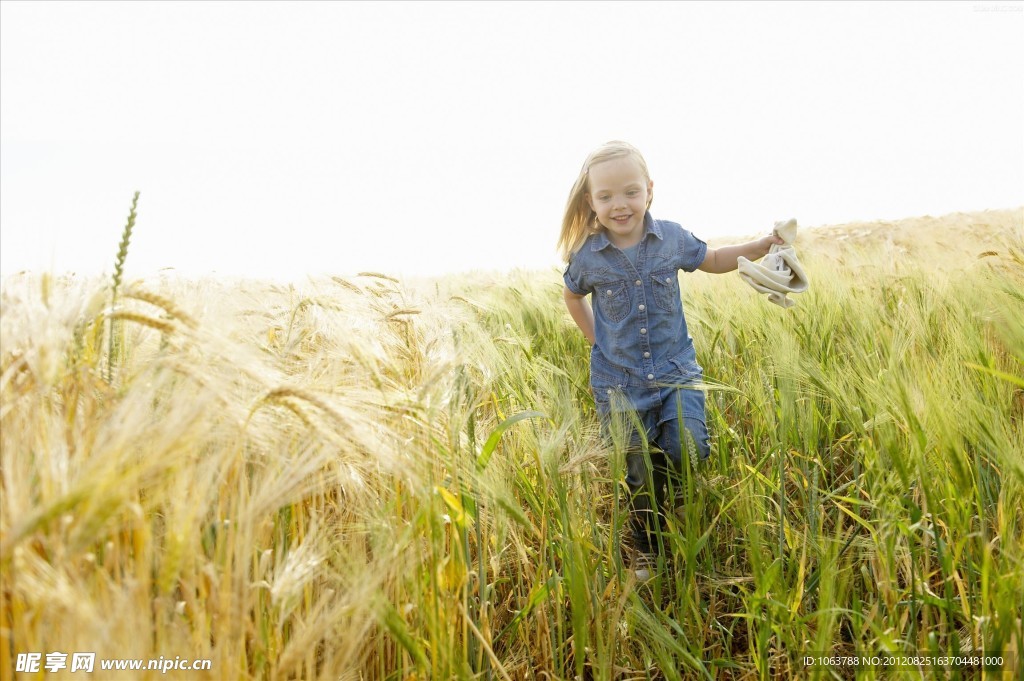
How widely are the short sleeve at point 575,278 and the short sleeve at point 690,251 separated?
1.06 feet

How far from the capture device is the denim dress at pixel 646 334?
1822 millimetres

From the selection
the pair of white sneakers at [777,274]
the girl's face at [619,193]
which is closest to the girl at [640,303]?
the girl's face at [619,193]

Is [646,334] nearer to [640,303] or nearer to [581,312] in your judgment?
[640,303]

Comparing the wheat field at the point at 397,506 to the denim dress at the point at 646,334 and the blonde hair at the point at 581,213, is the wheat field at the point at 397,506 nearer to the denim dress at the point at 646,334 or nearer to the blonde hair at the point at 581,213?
the denim dress at the point at 646,334

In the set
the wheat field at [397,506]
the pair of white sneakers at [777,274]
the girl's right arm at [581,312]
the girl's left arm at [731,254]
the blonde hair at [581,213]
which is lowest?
the wheat field at [397,506]

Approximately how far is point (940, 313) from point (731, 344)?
692 mm

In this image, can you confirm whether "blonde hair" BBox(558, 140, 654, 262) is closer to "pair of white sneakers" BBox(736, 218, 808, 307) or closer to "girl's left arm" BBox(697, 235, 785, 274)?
"girl's left arm" BBox(697, 235, 785, 274)

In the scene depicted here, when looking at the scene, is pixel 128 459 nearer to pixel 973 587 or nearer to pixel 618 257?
pixel 973 587

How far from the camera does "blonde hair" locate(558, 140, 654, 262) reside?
197 cm

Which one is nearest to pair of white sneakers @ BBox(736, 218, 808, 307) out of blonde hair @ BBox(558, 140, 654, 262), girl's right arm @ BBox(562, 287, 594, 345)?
blonde hair @ BBox(558, 140, 654, 262)

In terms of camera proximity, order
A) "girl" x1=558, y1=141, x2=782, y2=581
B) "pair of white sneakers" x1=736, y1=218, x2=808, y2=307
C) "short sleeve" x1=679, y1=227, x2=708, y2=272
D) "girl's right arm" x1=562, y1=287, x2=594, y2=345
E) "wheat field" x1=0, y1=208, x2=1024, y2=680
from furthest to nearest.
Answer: "girl's right arm" x1=562, y1=287, x2=594, y2=345 → "short sleeve" x1=679, y1=227, x2=708, y2=272 → "girl" x1=558, y1=141, x2=782, y2=581 → "pair of white sneakers" x1=736, y1=218, x2=808, y2=307 → "wheat field" x1=0, y1=208, x2=1024, y2=680

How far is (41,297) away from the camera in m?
0.77

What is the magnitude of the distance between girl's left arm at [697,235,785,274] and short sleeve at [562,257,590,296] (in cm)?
38

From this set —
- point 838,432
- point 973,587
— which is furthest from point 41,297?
point 838,432
